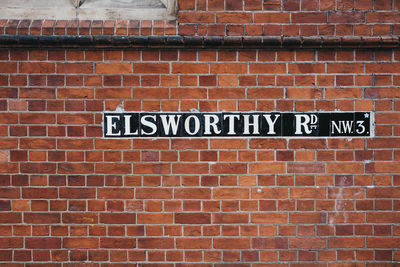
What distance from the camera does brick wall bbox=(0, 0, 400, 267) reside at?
2432 mm

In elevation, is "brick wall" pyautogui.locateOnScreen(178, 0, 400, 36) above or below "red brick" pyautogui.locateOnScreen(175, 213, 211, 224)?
above

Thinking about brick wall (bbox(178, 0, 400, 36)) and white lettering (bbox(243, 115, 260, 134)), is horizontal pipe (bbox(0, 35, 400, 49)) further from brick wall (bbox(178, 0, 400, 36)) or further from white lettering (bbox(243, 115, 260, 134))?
white lettering (bbox(243, 115, 260, 134))

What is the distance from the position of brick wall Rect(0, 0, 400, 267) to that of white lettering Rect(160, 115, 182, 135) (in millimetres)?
90

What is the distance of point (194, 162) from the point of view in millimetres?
2443

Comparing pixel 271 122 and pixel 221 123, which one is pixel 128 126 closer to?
pixel 221 123

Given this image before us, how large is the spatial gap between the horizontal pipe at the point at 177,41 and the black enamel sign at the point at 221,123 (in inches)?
21.1

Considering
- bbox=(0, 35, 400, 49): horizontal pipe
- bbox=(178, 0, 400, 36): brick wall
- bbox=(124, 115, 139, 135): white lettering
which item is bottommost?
bbox=(124, 115, 139, 135): white lettering

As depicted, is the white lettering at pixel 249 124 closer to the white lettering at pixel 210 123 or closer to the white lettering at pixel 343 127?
the white lettering at pixel 210 123

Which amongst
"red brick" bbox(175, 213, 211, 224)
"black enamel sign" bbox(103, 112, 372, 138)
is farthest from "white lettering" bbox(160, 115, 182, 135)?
"red brick" bbox(175, 213, 211, 224)

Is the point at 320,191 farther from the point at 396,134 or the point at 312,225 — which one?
the point at 396,134

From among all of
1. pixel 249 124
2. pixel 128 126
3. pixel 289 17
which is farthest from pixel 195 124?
pixel 289 17

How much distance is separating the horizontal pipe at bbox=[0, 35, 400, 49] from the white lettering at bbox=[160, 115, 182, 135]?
555mm

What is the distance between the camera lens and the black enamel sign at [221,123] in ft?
8.01

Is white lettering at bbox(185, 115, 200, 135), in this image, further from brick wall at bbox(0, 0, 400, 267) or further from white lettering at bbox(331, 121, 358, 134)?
white lettering at bbox(331, 121, 358, 134)
